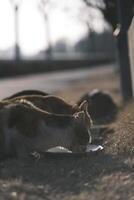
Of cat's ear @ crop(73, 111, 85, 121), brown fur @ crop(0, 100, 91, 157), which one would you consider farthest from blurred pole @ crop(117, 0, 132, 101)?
brown fur @ crop(0, 100, 91, 157)

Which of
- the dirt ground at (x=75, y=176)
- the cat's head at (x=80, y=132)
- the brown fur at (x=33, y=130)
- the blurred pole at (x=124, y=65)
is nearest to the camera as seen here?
the dirt ground at (x=75, y=176)

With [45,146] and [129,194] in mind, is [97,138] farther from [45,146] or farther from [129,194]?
[129,194]

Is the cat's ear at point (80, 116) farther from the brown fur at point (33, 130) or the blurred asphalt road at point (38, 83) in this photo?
the blurred asphalt road at point (38, 83)

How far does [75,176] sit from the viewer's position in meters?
8.16

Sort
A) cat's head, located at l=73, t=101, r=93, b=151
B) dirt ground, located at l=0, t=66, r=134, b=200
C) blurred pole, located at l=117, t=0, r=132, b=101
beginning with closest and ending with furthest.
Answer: dirt ground, located at l=0, t=66, r=134, b=200
cat's head, located at l=73, t=101, r=93, b=151
blurred pole, located at l=117, t=0, r=132, b=101

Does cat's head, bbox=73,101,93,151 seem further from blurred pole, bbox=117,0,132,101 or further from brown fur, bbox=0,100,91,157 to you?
blurred pole, bbox=117,0,132,101

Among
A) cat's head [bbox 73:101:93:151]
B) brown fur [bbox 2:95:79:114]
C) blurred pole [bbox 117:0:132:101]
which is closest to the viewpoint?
cat's head [bbox 73:101:93:151]

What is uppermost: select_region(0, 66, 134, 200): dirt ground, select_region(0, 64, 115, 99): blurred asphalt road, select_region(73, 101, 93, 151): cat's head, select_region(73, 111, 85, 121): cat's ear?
select_region(73, 111, 85, 121): cat's ear

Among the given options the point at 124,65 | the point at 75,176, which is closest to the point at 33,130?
the point at 75,176

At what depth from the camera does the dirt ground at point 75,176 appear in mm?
7211

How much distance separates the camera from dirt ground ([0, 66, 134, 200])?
284 inches

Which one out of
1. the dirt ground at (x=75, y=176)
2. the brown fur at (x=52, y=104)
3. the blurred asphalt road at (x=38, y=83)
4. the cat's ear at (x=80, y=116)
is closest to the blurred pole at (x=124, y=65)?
the brown fur at (x=52, y=104)

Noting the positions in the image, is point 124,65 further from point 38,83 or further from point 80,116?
point 38,83

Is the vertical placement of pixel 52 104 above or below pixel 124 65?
below
